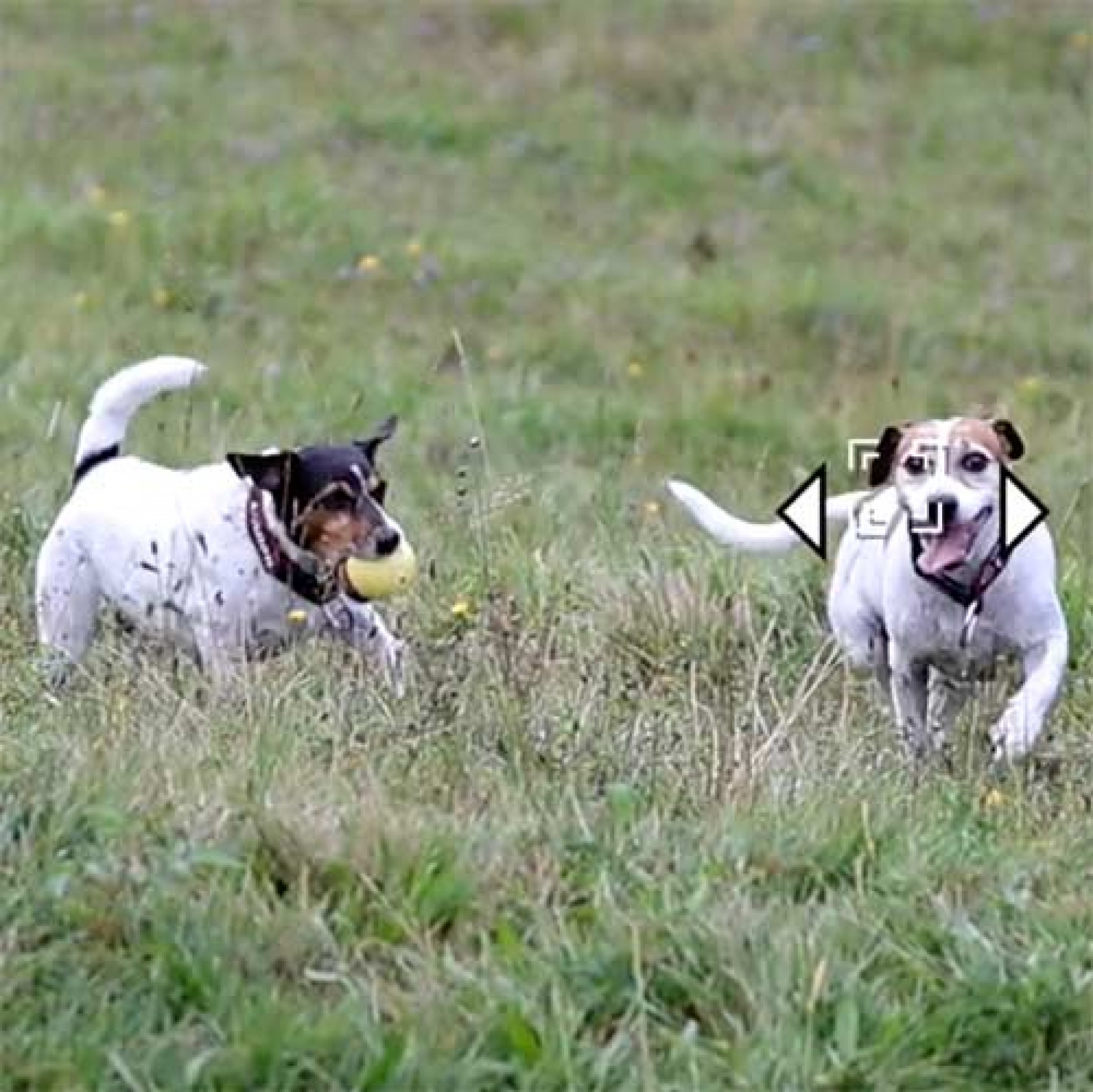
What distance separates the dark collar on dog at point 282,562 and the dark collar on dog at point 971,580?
4.62 feet

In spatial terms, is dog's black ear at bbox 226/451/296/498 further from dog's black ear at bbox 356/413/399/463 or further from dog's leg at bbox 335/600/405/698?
dog's leg at bbox 335/600/405/698

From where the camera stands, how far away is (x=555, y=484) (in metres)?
9.65

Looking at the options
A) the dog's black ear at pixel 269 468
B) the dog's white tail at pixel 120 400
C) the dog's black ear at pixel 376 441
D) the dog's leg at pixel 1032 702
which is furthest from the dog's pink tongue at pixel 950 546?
the dog's white tail at pixel 120 400

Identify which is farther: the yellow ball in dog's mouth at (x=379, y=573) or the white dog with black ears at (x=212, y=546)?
the white dog with black ears at (x=212, y=546)

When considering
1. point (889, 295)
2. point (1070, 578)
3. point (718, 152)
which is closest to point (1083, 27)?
point (718, 152)

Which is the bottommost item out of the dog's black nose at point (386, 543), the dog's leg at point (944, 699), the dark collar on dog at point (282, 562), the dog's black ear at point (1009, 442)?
the dog's leg at point (944, 699)

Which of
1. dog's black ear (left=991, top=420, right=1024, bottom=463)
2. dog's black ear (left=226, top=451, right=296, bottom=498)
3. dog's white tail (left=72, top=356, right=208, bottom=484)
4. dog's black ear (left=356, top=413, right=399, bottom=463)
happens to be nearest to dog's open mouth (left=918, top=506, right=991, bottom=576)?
dog's black ear (left=991, top=420, right=1024, bottom=463)

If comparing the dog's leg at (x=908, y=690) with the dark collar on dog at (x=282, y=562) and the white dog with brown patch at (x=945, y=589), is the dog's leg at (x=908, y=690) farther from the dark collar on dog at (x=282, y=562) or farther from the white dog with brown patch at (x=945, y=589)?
the dark collar on dog at (x=282, y=562)

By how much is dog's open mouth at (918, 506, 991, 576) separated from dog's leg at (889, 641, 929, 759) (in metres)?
0.38

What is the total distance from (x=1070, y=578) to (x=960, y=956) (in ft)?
9.41

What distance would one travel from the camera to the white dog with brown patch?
630 centimetres

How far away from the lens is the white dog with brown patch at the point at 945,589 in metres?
6.30

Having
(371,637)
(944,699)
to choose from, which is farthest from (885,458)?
(371,637)

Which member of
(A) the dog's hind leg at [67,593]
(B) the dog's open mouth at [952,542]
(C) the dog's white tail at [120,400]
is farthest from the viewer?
(C) the dog's white tail at [120,400]
